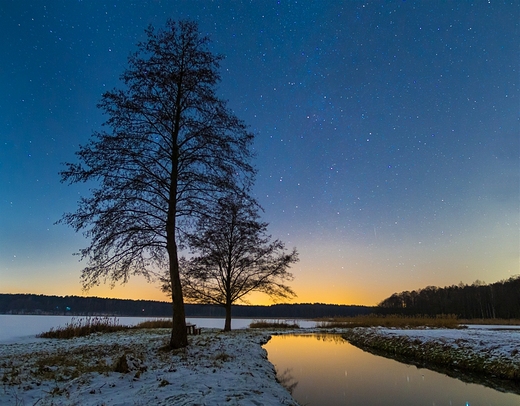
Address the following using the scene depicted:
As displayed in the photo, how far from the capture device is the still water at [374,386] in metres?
7.95

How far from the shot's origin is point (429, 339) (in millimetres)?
16688

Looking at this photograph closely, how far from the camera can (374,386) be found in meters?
9.45

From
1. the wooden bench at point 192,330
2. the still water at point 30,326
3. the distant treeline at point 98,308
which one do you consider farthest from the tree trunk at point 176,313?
the distant treeline at point 98,308

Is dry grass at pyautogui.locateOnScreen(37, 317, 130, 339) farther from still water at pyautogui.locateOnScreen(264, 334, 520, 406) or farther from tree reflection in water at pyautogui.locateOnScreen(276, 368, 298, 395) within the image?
tree reflection in water at pyautogui.locateOnScreen(276, 368, 298, 395)

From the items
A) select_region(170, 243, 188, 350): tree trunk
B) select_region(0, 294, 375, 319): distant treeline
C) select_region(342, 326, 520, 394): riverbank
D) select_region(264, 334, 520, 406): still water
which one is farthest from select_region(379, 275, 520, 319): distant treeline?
select_region(170, 243, 188, 350): tree trunk

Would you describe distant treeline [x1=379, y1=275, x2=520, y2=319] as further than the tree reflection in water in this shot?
Yes

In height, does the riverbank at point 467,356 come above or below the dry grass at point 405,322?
above

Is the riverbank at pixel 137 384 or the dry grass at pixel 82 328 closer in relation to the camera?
the riverbank at pixel 137 384

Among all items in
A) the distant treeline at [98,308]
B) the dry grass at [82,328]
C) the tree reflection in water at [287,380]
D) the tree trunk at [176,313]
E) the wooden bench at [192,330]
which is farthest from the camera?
the distant treeline at [98,308]

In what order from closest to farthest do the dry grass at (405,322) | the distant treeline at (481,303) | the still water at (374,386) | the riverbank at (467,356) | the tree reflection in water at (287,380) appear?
the still water at (374,386), the tree reflection in water at (287,380), the riverbank at (467,356), the dry grass at (405,322), the distant treeline at (481,303)

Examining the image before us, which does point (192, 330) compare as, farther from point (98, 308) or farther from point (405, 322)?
point (98, 308)

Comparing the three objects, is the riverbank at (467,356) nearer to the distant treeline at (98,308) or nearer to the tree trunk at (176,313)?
the tree trunk at (176,313)

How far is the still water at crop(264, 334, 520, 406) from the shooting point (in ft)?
26.1

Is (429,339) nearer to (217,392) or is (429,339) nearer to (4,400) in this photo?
(217,392)
